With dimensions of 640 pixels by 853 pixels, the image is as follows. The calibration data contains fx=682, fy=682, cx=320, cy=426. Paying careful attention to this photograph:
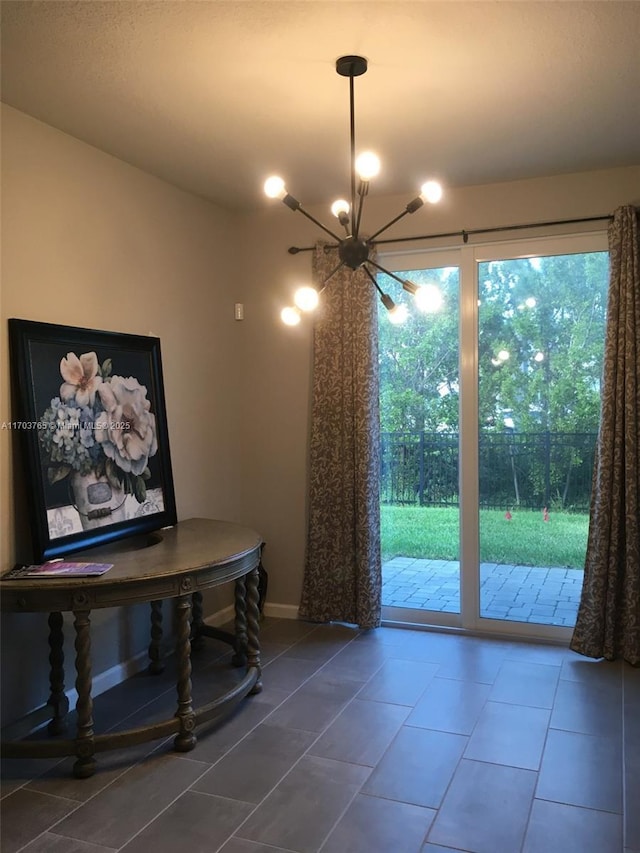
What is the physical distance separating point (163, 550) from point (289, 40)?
7.04 feet

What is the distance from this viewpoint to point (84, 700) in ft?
8.79

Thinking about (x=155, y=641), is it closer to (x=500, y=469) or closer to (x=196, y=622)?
(x=196, y=622)

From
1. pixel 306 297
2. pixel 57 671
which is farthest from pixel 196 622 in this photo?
pixel 306 297

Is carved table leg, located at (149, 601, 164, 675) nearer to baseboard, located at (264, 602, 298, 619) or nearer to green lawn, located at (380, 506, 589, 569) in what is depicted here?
baseboard, located at (264, 602, 298, 619)

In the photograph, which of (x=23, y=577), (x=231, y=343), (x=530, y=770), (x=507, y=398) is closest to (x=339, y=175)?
(x=231, y=343)

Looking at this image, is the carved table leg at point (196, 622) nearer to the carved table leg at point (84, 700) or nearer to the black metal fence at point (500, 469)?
the carved table leg at point (84, 700)

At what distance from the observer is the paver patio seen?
13.2ft

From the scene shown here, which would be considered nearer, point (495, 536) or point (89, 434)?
point (89, 434)

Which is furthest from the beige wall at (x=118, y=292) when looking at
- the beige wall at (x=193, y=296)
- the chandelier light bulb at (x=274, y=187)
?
the chandelier light bulb at (x=274, y=187)

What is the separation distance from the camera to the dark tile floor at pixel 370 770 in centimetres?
225

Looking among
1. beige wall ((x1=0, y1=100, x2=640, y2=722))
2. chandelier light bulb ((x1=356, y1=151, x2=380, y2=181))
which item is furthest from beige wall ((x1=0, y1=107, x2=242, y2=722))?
chandelier light bulb ((x1=356, y1=151, x2=380, y2=181))

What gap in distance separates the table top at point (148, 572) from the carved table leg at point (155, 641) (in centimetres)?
41

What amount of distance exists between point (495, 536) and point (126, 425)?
2.27 metres

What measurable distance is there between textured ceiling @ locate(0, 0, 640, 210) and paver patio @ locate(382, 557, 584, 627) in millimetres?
2334
